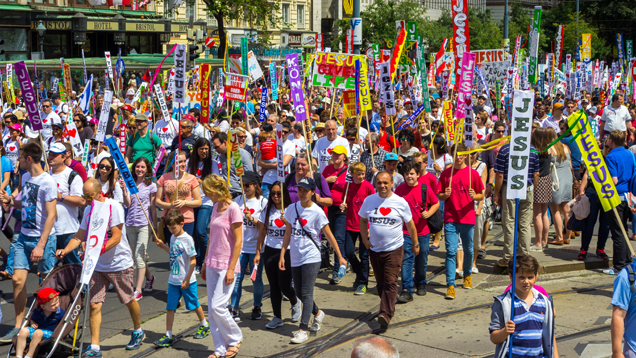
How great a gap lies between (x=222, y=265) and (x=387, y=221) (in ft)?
5.72

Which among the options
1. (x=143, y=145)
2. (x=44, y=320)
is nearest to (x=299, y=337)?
(x=44, y=320)

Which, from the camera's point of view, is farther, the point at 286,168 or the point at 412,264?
the point at 286,168

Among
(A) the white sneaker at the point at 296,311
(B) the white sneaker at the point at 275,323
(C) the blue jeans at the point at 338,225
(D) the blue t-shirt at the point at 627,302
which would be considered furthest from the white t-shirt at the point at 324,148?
(D) the blue t-shirt at the point at 627,302

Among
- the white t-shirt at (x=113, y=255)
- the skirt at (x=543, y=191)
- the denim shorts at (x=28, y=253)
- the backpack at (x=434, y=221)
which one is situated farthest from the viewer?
the skirt at (x=543, y=191)

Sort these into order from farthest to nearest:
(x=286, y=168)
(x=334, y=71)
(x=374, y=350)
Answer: (x=334, y=71)
(x=286, y=168)
(x=374, y=350)

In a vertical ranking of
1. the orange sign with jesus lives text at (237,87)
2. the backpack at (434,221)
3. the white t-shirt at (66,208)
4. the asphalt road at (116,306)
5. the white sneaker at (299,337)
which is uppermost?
the orange sign with jesus lives text at (237,87)

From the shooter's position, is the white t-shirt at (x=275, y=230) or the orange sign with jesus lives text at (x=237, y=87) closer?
the white t-shirt at (x=275, y=230)

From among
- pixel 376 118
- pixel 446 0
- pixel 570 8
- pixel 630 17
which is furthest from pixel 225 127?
pixel 446 0

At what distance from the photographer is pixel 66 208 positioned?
24.3ft

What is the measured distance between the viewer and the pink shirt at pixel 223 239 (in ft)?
20.5

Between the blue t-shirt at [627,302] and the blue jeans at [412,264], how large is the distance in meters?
3.41

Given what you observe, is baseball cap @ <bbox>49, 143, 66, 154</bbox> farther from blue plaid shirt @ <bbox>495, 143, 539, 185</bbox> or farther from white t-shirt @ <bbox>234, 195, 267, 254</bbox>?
blue plaid shirt @ <bbox>495, 143, 539, 185</bbox>

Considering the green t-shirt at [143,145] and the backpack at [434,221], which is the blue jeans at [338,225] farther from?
the green t-shirt at [143,145]

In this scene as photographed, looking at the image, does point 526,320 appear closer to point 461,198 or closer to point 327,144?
point 461,198
